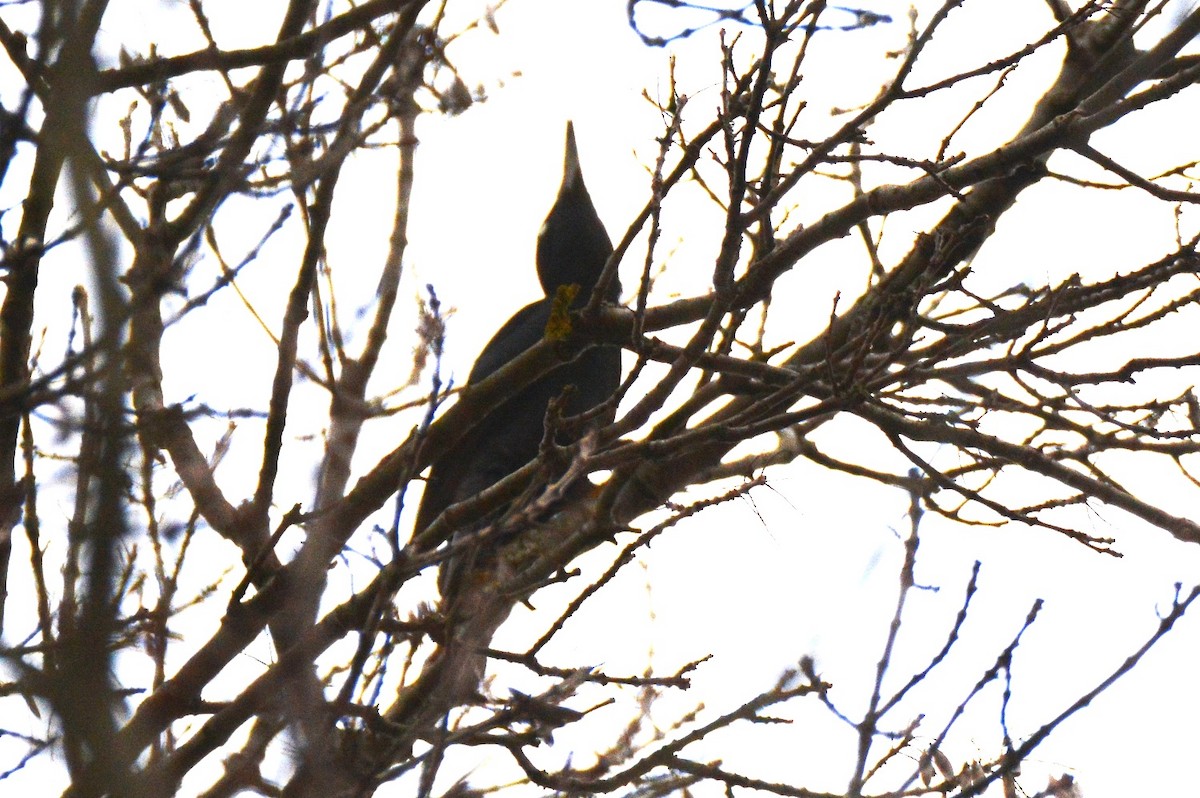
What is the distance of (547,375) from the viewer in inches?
182

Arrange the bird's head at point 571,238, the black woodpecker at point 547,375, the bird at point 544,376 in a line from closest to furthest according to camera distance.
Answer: the bird at point 544,376 → the black woodpecker at point 547,375 → the bird's head at point 571,238

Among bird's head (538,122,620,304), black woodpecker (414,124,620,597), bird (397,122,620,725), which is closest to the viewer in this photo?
bird (397,122,620,725)

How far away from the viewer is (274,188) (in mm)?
2820

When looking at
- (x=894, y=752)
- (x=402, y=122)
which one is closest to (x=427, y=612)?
(x=894, y=752)

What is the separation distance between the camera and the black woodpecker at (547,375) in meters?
4.84

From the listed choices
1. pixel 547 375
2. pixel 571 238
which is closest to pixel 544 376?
pixel 547 375

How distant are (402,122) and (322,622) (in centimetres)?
210

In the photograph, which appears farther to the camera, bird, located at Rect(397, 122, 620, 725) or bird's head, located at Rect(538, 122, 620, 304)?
bird's head, located at Rect(538, 122, 620, 304)

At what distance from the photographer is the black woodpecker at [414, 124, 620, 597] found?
4840 millimetres

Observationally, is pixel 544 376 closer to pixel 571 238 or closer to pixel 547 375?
pixel 547 375

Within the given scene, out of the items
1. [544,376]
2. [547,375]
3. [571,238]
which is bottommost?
[544,376]

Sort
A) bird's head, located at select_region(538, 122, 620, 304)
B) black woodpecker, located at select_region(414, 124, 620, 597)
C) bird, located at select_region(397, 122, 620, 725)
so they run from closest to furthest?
bird, located at select_region(397, 122, 620, 725) → black woodpecker, located at select_region(414, 124, 620, 597) → bird's head, located at select_region(538, 122, 620, 304)

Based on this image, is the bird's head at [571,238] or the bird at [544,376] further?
the bird's head at [571,238]

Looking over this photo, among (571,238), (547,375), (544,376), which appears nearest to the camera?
(544,376)
